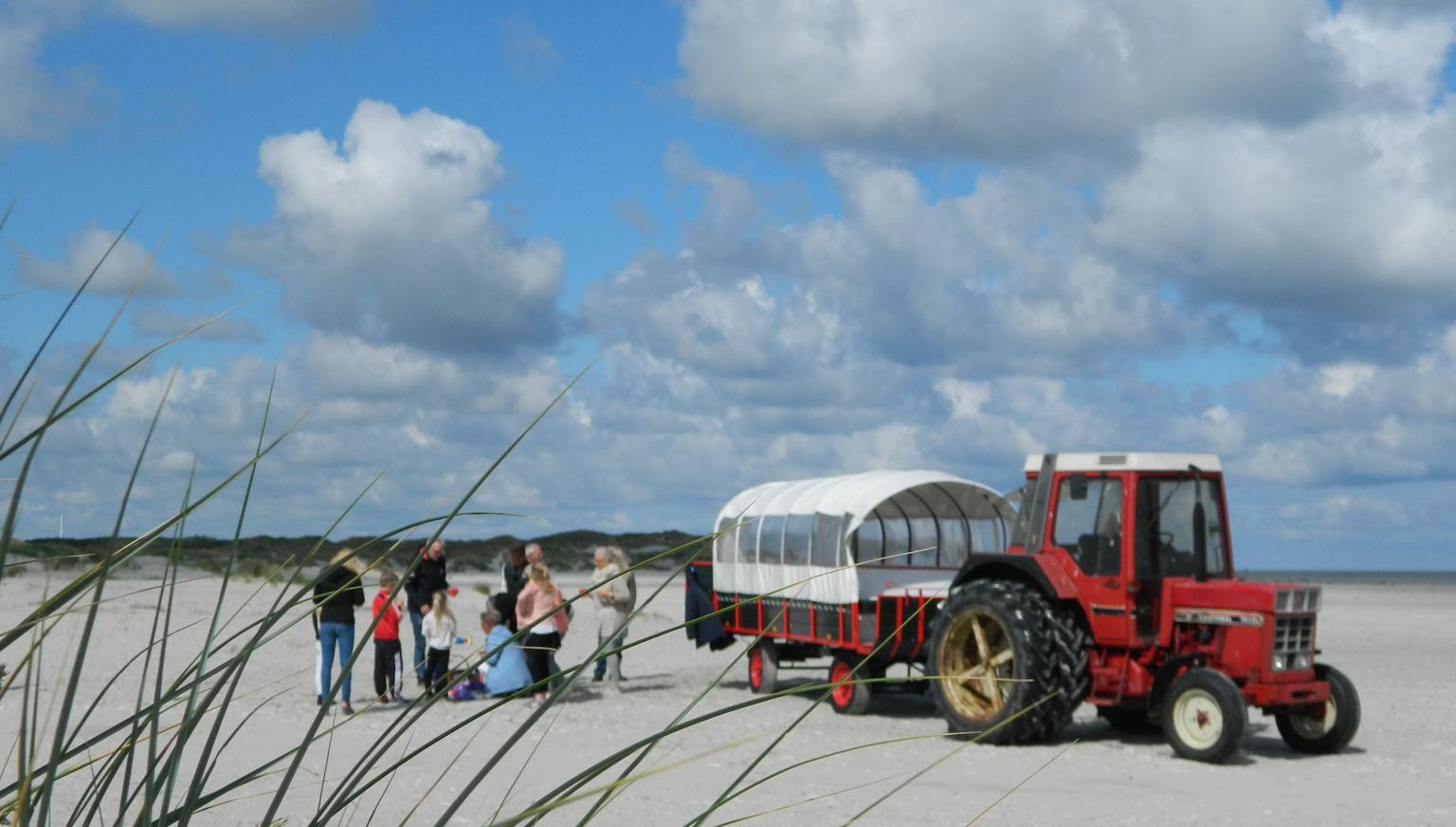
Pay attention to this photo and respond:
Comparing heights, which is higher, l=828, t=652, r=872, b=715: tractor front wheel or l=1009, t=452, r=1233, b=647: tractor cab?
l=1009, t=452, r=1233, b=647: tractor cab

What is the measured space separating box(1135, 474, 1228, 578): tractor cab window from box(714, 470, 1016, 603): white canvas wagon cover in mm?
3204

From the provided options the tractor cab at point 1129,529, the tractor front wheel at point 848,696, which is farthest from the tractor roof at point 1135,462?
the tractor front wheel at point 848,696

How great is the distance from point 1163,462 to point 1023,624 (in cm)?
167

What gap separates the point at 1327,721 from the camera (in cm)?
1067

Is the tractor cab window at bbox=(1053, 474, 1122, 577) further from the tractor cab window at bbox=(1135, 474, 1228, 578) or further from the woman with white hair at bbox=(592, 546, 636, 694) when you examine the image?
the woman with white hair at bbox=(592, 546, 636, 694)

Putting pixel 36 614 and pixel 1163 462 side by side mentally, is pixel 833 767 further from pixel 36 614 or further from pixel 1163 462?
pixel 36 614

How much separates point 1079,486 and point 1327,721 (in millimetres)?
2471

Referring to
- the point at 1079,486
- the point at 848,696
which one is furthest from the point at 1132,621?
the point at 848,696

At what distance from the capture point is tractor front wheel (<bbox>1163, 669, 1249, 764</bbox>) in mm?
9789

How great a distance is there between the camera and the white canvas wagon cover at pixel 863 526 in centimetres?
1401

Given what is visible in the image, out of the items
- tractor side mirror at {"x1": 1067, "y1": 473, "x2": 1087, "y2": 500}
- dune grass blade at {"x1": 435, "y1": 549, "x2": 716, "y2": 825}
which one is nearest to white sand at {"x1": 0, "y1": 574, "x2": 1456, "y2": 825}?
tractor side mirror at {"x1": 1067, "y1": 473, "x2": 1087, "y2": 500}

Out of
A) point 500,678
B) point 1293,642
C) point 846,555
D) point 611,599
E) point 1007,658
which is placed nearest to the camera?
point 1293,642

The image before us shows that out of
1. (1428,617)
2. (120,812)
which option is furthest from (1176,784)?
(1428,617)

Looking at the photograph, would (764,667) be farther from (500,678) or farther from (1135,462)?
(1135,462)
